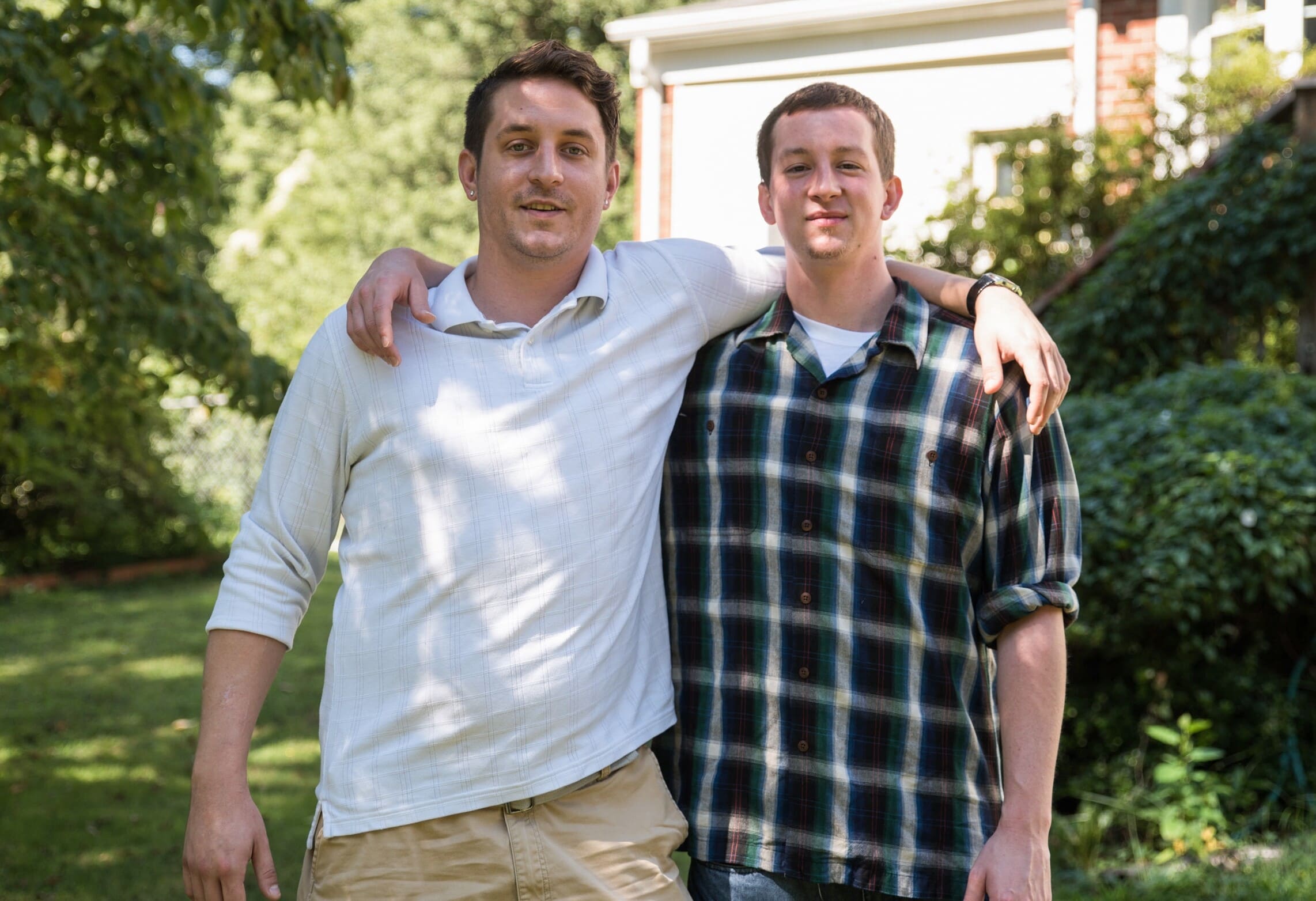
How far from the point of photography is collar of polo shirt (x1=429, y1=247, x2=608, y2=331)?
7.70 feet

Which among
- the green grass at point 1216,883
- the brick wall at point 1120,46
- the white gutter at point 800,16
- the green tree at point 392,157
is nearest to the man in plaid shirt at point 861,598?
the green grass at point 1216,883

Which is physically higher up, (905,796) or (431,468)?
(431,468)

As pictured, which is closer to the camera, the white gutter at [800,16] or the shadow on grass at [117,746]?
the shadow on grass at [117,746]

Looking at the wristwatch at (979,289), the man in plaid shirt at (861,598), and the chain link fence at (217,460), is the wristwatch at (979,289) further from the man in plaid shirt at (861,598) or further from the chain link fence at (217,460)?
the chain link fence at (217,460)

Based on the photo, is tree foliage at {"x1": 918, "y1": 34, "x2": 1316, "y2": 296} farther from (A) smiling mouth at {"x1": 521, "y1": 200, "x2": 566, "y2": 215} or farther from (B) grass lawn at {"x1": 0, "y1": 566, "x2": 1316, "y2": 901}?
(A) smiling mouth at {"x1": 521, "y1": 200, "x2": 566, "y2": 215}

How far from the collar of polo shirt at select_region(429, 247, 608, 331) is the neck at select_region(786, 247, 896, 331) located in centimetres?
40

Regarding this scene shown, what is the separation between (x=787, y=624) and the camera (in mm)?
2340

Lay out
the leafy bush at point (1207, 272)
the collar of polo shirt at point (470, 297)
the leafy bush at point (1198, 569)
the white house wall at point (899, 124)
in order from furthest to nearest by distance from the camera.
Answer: the white house wall at point (899, 124)
the leafy bush at point (1207, 272)
the leafy bush at point (1198, 569)
the collar of polo shirt at point (470, 297)

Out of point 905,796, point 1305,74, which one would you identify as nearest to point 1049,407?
point 905,796

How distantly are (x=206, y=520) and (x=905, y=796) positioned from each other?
38.7 ft

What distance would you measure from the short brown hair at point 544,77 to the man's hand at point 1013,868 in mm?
1501

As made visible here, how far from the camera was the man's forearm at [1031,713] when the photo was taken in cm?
216

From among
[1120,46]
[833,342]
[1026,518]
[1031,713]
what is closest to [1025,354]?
[1026,518]

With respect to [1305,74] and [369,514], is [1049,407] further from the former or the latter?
[1305,74]
